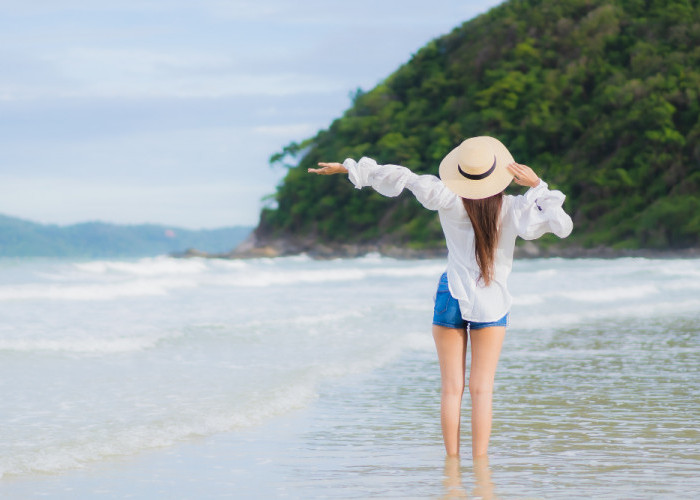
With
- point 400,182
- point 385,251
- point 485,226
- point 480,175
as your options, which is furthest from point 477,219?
point 385,251

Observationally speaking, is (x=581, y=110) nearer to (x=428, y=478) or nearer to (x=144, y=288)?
(x=144, y=288)

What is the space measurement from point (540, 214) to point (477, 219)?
29cm

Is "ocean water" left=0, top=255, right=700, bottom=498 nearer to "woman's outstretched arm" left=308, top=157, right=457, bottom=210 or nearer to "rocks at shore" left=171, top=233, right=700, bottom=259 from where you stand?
"woman's outstretched arm" left=308, top=157, right=457, bottom=210

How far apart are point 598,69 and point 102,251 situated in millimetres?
120544

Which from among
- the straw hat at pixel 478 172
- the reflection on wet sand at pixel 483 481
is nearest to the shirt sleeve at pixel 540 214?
the straw hat at pixel 478 172

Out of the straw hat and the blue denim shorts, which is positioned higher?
the straw hat

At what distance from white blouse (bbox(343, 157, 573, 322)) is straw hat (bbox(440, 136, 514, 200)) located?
6 cm

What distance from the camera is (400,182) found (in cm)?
430

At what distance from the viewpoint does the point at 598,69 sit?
68.8 metres

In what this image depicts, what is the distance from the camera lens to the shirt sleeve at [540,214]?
4227 mm

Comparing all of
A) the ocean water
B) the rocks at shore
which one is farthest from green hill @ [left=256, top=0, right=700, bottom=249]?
the ocean water

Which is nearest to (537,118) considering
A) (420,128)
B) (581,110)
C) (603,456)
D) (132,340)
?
(581,110)

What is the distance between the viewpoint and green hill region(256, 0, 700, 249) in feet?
194

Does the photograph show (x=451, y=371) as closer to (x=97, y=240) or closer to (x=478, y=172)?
(x=478, y=172)
